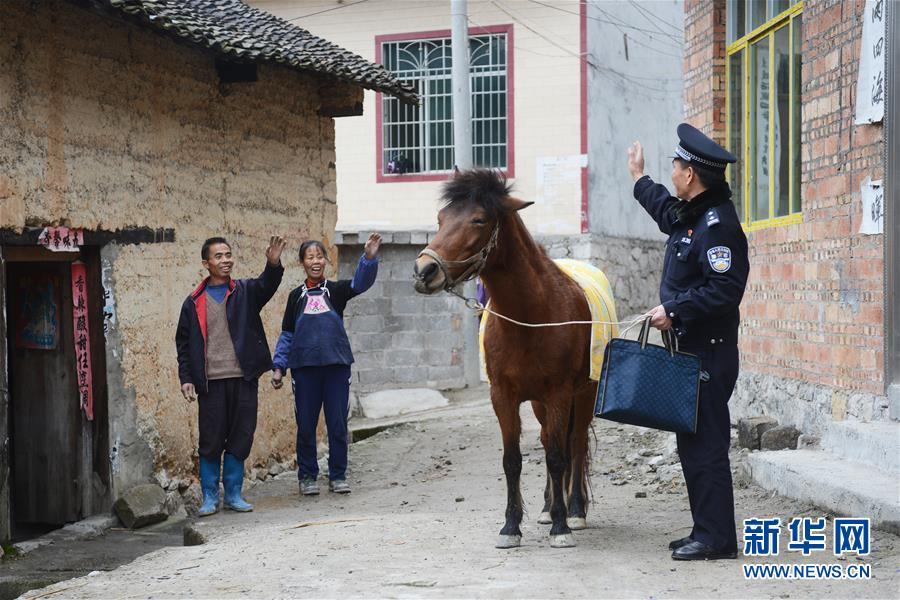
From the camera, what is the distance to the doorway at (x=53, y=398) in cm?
775

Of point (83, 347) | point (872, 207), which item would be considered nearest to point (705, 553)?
point (872, 207)

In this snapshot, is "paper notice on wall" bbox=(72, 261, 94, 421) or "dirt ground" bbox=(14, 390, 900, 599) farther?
"paper notice on wall" bbox=(72, 261, 94, 421)

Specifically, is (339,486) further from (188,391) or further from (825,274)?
(825,274)

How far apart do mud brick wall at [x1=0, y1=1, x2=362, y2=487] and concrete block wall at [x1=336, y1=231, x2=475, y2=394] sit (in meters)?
5.63

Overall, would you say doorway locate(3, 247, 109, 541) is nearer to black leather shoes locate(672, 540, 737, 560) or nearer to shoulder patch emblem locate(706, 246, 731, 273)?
black leather shoes locate(672, 540, 737, 560)

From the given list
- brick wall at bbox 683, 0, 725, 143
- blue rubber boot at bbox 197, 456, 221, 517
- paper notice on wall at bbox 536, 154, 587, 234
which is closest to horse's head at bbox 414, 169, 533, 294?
blue rubber boot at bbox 197, 456, 221, 517

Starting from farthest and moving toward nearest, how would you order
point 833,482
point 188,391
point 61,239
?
point 188,391 → point 61,239 → point 833,482

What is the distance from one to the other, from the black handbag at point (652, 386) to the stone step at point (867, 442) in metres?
1.68

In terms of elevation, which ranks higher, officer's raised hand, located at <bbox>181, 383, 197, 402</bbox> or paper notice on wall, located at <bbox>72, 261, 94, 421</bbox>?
paper notice on wall, located at <bbox>72, 261, 94, 421</bbox>

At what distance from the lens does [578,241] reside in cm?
1622

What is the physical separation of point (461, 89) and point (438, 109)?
2.84 meters

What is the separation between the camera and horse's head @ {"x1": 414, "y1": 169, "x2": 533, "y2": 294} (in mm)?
5242

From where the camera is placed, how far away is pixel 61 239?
23.7 feet

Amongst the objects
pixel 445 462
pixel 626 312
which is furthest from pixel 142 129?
pixel 626 312
